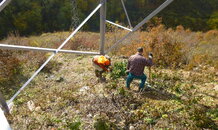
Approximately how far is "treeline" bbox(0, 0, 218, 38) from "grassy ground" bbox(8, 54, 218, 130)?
71.1 feet

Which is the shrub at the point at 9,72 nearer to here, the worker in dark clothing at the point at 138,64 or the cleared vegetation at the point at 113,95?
the cleared vegetation at the point at 113,95

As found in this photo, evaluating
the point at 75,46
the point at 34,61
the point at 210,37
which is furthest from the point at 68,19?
the point at 34,61

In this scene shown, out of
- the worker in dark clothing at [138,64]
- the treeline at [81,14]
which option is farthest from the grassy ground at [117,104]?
the treeline at [81,14]

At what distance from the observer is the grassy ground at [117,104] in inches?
209

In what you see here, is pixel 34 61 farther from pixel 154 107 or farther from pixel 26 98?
pixel 154 107

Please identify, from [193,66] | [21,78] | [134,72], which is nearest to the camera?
[134,72]

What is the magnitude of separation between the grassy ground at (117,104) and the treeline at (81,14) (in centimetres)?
2167

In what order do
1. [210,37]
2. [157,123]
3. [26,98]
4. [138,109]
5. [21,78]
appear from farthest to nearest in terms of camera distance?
[210,37]
[21,78]
[26,98]
[138,109]
[157,123]

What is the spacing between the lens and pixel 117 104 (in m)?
5.98

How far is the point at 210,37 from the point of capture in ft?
83.3

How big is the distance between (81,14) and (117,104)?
3424cm

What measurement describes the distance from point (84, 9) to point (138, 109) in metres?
37.0

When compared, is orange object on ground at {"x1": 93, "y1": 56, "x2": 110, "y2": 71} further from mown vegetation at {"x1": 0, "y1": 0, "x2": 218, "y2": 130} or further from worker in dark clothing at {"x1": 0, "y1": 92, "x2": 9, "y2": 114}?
worker in dark clothing at {"x1": 0, "y1": 92, "x2": 9, "y2": 114}

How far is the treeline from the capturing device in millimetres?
32938
